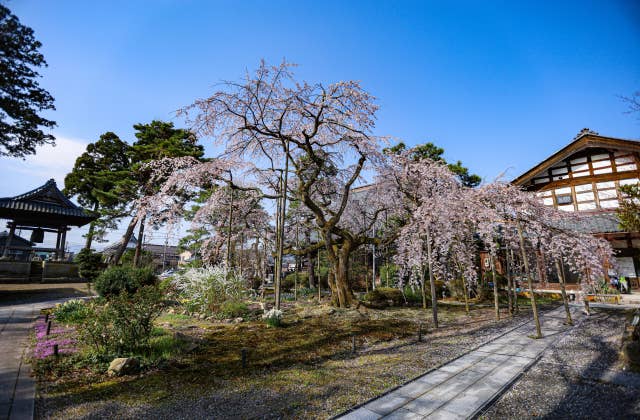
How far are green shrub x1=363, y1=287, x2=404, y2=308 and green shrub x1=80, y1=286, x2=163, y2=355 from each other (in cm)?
866

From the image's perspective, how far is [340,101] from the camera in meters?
9.05

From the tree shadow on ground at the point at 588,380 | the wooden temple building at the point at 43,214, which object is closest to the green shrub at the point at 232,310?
the tree shadow on ground at the point at 588,380

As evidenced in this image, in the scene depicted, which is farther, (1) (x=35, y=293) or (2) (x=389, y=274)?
(2) (x=389, y=274)

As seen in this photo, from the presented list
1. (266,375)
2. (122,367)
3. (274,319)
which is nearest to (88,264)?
(274,319)

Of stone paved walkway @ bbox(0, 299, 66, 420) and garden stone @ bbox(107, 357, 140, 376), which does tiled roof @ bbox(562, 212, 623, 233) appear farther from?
stone paved walkway @ bbox(0, 299, 66, 420)

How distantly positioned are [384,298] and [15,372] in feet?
37.4

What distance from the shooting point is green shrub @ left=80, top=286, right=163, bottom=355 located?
4.98m

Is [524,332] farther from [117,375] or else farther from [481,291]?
[117,375]

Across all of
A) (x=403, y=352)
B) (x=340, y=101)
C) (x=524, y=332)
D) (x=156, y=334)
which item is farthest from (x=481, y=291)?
(x=156, y=334)

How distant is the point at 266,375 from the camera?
436 centimetres

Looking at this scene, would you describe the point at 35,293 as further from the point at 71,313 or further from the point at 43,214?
the point at 71,313

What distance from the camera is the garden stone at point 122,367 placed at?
4375 millimetres

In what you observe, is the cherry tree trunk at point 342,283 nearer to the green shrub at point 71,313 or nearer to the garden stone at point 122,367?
the garden stone at point 122,367

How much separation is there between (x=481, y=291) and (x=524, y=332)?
26.2 feet
